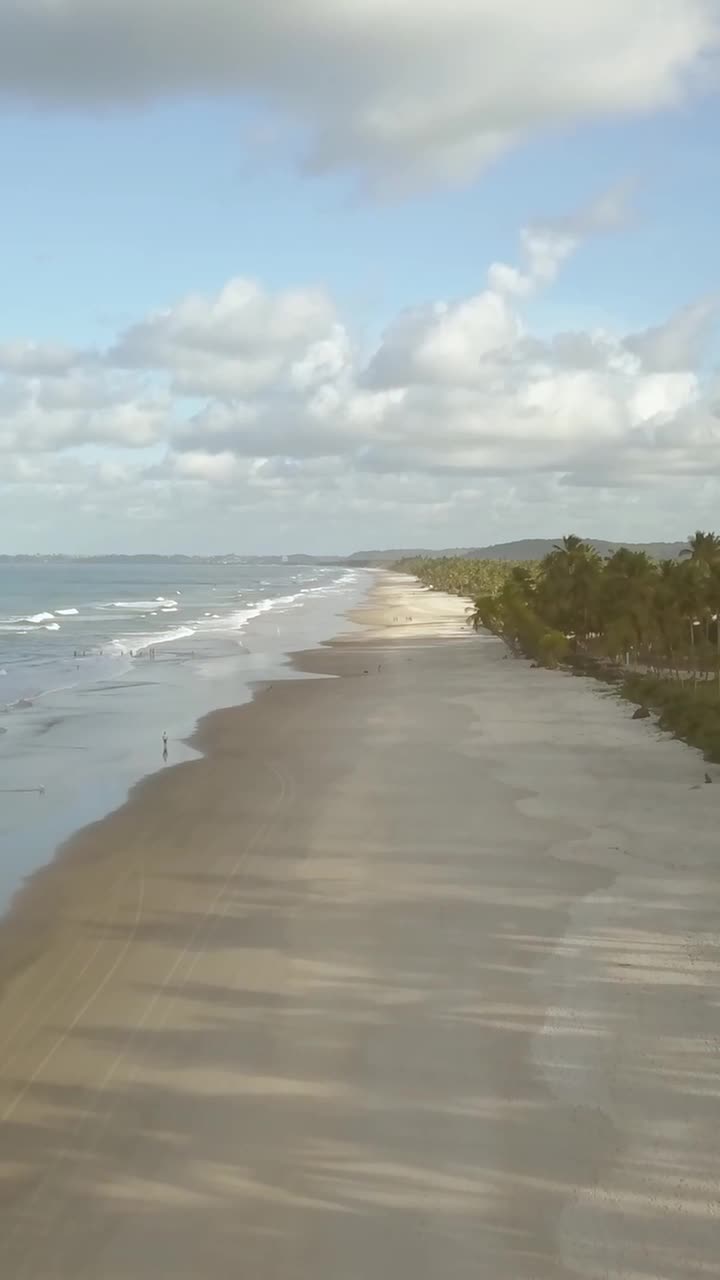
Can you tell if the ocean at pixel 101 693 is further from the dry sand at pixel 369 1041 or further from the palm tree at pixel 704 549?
the palm tree at pixel 704 549

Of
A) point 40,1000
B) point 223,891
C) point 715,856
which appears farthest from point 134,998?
point 715,856

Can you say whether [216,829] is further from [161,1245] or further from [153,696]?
[153,696]

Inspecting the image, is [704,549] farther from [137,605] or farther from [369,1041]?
[137,605]

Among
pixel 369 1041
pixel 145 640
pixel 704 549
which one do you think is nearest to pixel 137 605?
pixel 145 640

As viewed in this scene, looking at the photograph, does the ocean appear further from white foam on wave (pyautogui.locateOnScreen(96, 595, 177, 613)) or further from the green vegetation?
the green vegetation

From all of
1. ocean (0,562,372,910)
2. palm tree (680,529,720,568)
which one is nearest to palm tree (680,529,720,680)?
palm tree (680,529,720,568)

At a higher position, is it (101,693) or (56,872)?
(101,693)

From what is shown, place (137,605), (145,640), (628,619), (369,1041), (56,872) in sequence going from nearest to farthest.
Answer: (369,1041) → (56,872) → (628,619) → (145,640) → (137,605)
